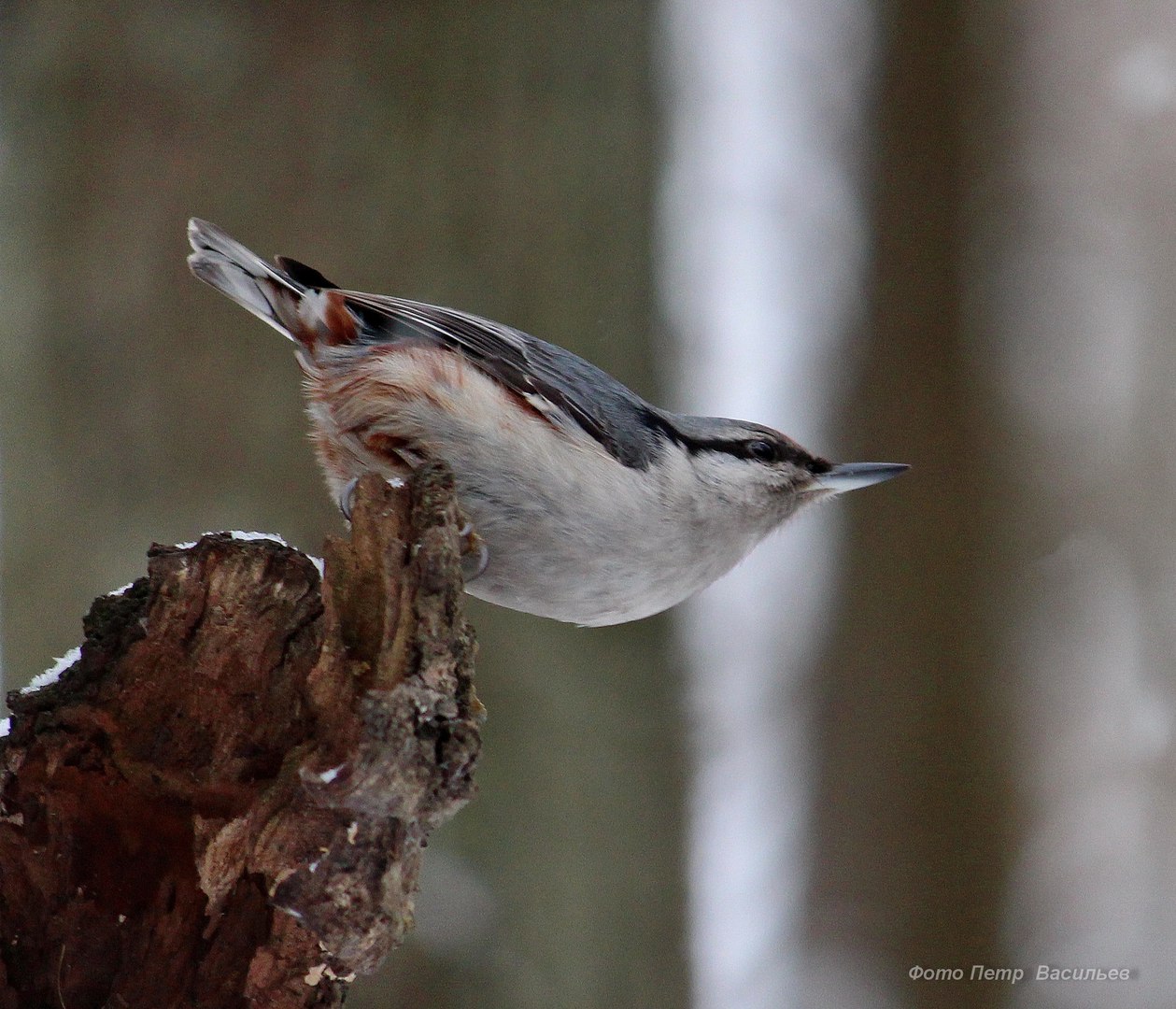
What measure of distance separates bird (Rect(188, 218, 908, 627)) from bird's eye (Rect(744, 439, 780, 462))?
10 centimetres

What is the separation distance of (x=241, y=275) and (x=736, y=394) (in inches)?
38.1

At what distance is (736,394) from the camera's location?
6.42ft

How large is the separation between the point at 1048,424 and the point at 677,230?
859 millimetres

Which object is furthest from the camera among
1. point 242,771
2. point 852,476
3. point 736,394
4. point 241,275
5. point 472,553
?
point 736,394

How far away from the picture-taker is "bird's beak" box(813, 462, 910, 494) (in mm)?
1577

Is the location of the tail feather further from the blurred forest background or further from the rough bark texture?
the rough bark texture

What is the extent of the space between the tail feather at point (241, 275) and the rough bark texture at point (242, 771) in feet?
1.58

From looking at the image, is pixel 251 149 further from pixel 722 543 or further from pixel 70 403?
pixel 722 543

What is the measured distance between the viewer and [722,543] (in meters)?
1.53

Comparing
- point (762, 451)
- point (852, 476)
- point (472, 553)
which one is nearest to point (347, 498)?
point (472, 553)

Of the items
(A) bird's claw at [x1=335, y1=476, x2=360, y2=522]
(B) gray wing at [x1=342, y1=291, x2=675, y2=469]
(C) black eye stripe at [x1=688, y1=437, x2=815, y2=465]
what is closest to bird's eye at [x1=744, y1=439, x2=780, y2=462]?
(C) black eye stripe at [x1=688, y1=437, x2=815, y2=465]

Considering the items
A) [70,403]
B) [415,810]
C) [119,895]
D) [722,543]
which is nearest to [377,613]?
[415,810]

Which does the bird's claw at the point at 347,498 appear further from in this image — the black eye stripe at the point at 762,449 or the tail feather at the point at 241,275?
the black eye stripe at the point at 762,449

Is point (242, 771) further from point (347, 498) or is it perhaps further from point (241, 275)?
point (241, 275)
